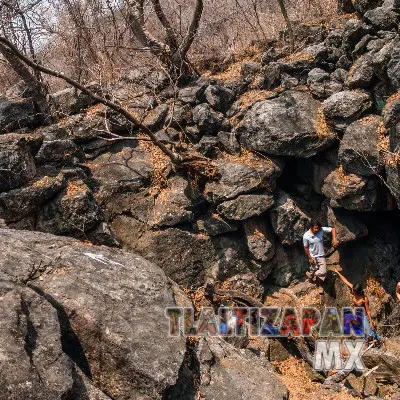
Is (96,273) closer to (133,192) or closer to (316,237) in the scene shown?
(133,192)

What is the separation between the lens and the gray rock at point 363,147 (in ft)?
29.9

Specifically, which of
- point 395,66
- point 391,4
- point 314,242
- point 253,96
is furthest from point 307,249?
point 391,4

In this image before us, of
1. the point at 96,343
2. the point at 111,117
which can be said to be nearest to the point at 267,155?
the point at 111,117

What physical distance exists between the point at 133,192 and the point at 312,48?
6.48 m

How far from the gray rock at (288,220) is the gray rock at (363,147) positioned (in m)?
1.66

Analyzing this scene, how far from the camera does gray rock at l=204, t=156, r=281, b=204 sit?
405 inches

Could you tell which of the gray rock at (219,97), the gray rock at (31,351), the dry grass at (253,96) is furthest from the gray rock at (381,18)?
the gray rock at (31,351)

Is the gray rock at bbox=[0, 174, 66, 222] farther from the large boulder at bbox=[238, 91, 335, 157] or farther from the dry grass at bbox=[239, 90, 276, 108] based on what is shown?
the dry grass at bbox=[239, 90, 276, 108]

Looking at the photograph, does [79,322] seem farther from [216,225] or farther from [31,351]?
[216,225]

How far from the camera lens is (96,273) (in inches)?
257

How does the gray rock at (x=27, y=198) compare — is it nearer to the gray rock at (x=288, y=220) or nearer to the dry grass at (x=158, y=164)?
the dry grass at (x=158, y=164)

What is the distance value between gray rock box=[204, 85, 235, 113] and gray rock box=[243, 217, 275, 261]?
344cm

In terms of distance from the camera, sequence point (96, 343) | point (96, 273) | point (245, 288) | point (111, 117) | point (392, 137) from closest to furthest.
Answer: point (96, 343), point (96, 273), point (392, 137), point (245, 288), point (111, 117)

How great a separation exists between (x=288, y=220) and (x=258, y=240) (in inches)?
36.1
